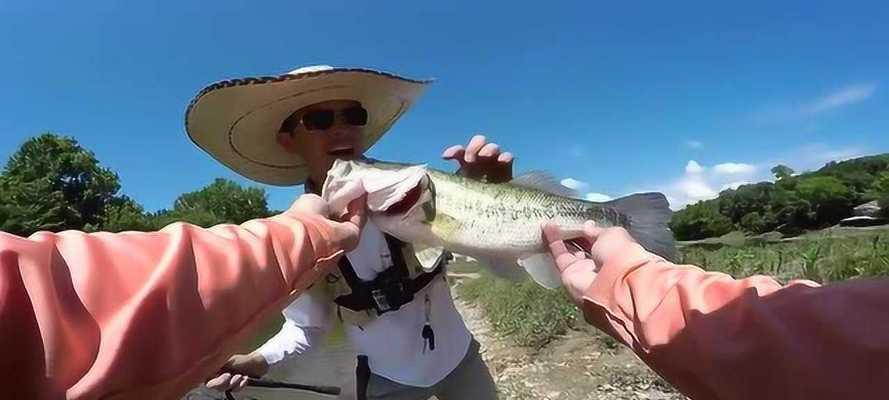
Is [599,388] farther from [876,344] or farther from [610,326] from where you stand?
[876,344]

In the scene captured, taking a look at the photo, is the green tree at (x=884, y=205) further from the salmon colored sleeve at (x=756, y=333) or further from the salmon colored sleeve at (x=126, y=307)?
the salmon colored sleeve at (x=126, y=307)

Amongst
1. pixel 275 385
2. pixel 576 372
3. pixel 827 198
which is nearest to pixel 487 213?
pixel 275 385

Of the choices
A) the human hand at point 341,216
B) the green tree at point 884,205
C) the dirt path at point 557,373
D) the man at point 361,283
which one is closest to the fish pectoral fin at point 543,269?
the man at point 361,283

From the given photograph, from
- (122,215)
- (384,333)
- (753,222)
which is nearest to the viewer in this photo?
(384,333)

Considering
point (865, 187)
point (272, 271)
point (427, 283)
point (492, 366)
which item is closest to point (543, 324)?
point (492, 366)

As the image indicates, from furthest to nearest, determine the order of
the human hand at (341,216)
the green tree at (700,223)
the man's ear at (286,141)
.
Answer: the green tree at (700,223) < the man's ear at (286,141) < the human hand at (341,216)

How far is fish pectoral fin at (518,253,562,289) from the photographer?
107 inches

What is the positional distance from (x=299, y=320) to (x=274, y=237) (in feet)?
5.02

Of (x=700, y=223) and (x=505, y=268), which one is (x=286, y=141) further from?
(x=700, y=223)

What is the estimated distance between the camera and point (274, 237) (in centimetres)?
159

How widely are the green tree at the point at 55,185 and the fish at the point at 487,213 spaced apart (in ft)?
188

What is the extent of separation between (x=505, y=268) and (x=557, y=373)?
5687 millimetres

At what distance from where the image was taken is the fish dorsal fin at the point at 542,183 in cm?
311

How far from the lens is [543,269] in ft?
9.07
